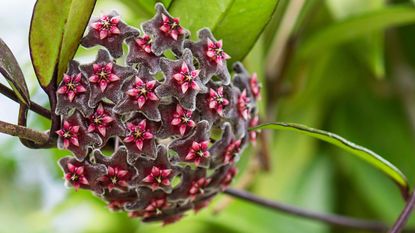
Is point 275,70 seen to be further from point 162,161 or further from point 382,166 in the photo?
point 162,161

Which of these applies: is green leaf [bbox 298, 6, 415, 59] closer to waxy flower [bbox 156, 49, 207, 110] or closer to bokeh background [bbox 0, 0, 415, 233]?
bokeh background [bbox 0, 0, 415, 233]

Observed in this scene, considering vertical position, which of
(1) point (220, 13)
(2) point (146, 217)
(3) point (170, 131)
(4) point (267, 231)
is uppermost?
(1) point (220, 13)

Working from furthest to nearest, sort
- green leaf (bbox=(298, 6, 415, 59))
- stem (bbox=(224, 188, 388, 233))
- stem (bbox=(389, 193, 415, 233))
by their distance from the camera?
green leaf (bbox=(298, 6, 415, 59)) < stem (bbox=(224, 188, 388, 233)) < stem (bbox=(389, 193, 415, 233))

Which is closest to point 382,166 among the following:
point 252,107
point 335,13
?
point 252,107

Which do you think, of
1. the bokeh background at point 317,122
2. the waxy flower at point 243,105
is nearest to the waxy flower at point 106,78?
the waxy flower at point 243,105

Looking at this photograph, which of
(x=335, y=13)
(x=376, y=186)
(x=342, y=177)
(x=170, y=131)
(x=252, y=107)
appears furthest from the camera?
(x=342, y=177)

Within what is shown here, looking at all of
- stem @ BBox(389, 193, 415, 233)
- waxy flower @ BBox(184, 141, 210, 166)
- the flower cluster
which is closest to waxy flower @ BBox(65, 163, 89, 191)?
the flower cluster
